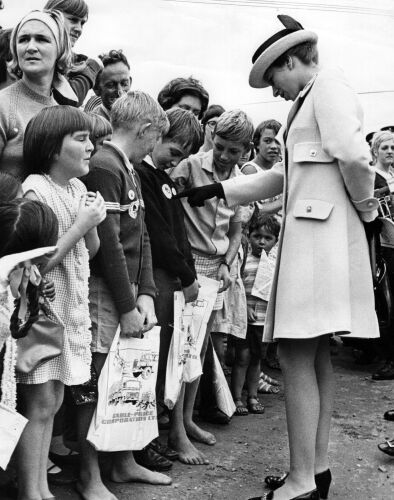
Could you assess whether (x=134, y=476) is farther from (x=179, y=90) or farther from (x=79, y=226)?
(x=179, y=90)

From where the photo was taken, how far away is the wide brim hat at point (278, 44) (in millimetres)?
3211

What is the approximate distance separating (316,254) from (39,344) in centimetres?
117

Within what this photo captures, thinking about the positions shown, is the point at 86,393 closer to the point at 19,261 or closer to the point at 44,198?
the point at 44,198

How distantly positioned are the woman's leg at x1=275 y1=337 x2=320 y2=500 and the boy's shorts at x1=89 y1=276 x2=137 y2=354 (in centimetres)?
74

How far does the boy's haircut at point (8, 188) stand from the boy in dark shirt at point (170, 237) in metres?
0.89

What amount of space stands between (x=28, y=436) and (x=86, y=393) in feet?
1.14

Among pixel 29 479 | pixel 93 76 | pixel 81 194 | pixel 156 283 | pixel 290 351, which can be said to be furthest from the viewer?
pixel 93 76

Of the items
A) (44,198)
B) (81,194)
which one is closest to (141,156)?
(81,194)

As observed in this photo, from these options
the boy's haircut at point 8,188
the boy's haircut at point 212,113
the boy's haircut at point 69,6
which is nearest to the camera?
the boy's haircut at point 8,188

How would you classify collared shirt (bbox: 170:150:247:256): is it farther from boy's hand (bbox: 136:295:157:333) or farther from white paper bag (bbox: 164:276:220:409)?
boy's hand (bbox: 136:295:157:333)

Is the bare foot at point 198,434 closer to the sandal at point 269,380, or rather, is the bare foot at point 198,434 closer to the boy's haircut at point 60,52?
the sandal at point 269,380

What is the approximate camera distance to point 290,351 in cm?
313

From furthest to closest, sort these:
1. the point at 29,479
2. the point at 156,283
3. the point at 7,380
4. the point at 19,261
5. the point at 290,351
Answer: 1. the point at 156,283
2. the point at 290,351
3. the point at 29,479
4. the point at 7,380
5. the point at 19,261

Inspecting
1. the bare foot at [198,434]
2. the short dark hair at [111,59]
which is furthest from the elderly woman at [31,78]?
the bare foot at [198,434]
